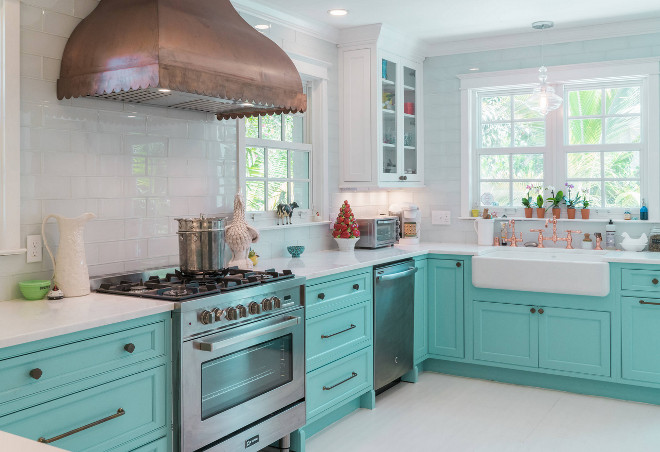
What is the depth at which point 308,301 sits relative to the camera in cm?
353

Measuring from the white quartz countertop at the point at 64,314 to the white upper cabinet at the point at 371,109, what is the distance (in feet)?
8.14

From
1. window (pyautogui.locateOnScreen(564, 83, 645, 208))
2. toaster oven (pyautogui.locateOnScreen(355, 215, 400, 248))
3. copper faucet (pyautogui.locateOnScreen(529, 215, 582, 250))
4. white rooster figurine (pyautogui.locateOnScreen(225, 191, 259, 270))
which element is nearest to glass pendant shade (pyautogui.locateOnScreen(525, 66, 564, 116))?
window (pyautogui.locateOnScreen(564, 83, 645, 208))

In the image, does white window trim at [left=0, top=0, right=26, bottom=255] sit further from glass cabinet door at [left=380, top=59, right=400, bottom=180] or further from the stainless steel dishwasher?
glass cabinet door at [left=380, top=59, right=400, bottom=180]

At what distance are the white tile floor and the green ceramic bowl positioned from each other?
162cm

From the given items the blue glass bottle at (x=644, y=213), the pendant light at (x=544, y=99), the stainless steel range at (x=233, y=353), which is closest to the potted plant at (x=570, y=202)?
the blue glass bottle at (x=644, y=213)

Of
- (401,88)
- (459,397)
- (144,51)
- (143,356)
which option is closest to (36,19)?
(144,51)

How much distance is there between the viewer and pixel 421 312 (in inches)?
190

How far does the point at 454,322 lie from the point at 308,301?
1.68 metres

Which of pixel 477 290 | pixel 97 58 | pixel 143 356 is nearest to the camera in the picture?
pixel 143 356

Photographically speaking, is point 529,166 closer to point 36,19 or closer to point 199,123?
point 199,123

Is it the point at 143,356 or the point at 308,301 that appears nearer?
the point at 143,356

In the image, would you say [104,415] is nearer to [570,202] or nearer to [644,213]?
[570,202]

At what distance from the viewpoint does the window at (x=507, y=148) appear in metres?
5.25

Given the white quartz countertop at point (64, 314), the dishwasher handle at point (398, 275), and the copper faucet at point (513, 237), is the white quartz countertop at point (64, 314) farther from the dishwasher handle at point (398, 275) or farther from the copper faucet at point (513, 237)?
the copper faucet at point (513, 237)
